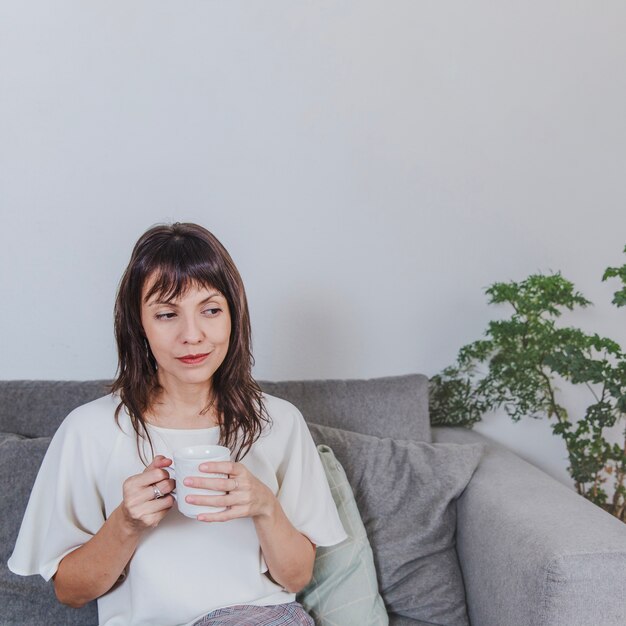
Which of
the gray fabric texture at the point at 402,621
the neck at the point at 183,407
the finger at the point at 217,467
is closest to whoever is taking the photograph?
the finger at the point at 217,467

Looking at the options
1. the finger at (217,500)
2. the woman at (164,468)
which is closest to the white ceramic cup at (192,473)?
the finger at (217,500)

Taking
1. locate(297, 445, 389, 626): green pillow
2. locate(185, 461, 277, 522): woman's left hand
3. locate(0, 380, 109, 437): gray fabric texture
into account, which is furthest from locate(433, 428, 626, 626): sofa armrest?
locate(0, 380, 109, 437): gray fabric texture

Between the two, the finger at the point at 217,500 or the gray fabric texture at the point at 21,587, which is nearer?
the finger at the point at 217,500

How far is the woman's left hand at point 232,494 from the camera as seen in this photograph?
41.8 inches

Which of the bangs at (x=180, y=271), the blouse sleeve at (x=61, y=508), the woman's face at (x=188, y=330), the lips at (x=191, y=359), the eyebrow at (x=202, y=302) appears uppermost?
the bangs at (x=180, y=271)

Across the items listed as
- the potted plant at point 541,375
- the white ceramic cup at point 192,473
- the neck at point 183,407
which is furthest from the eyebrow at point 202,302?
the potted plant at point 541,375

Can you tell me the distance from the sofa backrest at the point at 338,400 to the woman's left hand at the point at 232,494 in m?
0.69

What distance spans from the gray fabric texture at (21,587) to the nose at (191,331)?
0.57 m

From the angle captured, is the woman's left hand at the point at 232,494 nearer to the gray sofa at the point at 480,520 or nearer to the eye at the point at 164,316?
the eye at the point at 164,316

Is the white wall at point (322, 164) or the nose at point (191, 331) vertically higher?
the white wall at point (322, 164)

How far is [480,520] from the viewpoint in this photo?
160 cm

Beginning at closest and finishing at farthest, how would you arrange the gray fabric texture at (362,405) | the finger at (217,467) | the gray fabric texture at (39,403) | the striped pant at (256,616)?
the finger at (217,467) → the striped pant at (256,616) → the gray fabric texture at (39,403) → the gray fabric texture at (362,405)

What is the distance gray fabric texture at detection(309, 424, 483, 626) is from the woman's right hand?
0.65 m

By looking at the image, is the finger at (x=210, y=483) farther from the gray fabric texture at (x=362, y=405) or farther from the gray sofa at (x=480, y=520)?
the gray fabric texture at (x=362, y=405)
